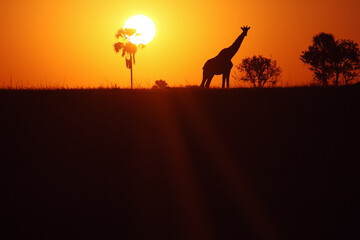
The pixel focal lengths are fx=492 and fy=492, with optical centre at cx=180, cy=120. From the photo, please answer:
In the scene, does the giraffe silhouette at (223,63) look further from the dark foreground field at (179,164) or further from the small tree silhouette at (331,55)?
the small tree silhouette at (331,55)

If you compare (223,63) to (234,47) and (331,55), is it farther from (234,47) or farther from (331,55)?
(331,55)

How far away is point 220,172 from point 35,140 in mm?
3685

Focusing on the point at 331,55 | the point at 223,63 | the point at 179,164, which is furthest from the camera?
the point at 331,55

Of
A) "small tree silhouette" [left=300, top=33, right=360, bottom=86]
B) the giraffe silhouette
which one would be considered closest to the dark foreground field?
the giraffe silhouette

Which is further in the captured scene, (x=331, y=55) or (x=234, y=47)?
(x=331, y=55)

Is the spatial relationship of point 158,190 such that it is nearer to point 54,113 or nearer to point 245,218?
→ point 245,218

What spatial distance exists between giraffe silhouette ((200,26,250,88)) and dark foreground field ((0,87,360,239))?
4265mm

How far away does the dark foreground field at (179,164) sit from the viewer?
7828mm

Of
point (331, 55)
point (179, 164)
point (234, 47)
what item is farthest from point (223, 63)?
point (331, 55)

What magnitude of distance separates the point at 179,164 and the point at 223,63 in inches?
315

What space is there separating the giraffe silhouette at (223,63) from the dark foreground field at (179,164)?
4265 mm

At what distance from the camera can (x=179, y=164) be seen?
9312 millimetres

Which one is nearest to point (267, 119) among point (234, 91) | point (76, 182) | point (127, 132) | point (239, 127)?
point (239, 127)

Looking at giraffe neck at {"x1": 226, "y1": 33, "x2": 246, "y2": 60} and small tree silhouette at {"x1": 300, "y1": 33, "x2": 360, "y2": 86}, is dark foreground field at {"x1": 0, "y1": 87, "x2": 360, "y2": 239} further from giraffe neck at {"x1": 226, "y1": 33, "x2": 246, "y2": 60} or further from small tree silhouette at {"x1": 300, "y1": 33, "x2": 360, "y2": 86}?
small tree silhouette at {"x1": 300, "y1": 33, "x2": 360, "y2": 86}
